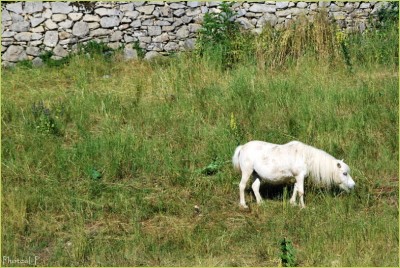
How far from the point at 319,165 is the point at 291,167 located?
34 cm

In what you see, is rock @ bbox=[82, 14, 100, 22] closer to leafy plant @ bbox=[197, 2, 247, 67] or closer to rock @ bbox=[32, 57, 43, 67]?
rock @ bbox=[32, 57, 43, 67]

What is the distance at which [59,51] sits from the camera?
13586 millimetres

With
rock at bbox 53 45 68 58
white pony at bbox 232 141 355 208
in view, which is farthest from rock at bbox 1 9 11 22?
white pony at bbox 232 141 355 208

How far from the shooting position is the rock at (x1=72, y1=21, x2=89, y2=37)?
13695mm

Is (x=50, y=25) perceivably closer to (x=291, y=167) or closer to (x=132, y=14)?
(x=132, y=14)

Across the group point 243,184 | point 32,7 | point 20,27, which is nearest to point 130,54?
point 32,7

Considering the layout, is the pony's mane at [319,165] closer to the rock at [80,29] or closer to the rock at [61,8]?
the rock at [80,29]

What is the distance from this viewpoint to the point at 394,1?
46.1ft

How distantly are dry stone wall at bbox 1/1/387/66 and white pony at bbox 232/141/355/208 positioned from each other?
6488 mm

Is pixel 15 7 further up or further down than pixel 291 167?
further up

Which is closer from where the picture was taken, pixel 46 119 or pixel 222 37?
pixel 46 119

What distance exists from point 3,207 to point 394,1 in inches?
387

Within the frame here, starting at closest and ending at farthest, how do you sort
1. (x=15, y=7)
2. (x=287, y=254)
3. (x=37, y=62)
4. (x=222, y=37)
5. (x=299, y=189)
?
(x=287, y=254), (x=299, y=189), (x=222, y=37), (x=37, y=62), (x=15, y=7)

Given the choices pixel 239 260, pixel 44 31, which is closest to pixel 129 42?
pixel 44 31
